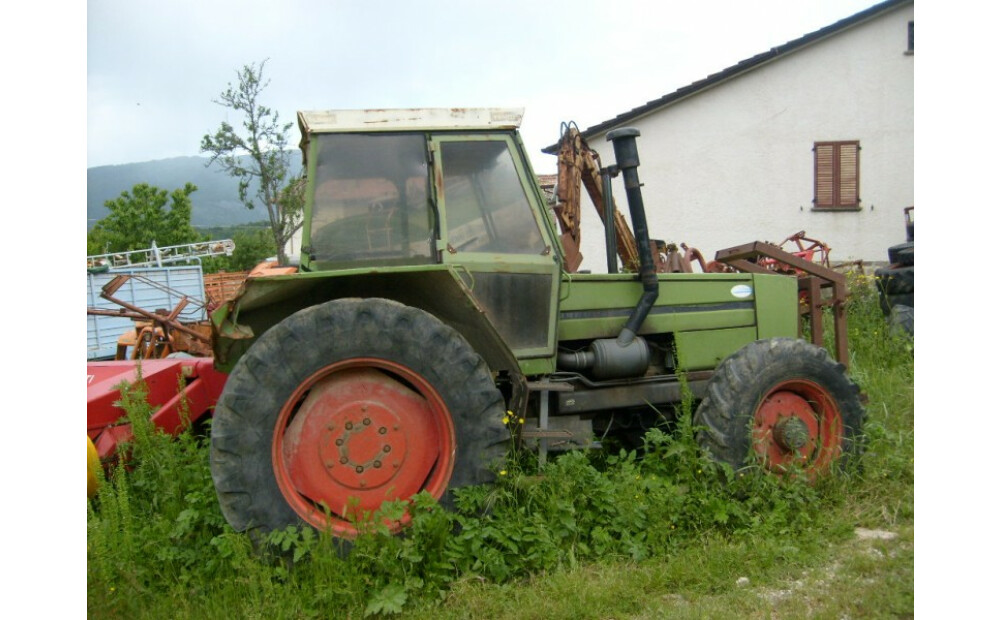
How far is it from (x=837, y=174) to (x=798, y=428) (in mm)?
10027

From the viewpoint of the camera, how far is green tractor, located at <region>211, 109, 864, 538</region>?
3029 mm

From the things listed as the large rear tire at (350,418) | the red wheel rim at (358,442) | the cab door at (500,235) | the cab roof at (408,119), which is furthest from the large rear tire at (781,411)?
the cab roof at (408,119)

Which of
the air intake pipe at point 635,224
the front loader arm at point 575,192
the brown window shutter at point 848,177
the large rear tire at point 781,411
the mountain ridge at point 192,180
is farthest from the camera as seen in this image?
the mountain ridge at point 192,180

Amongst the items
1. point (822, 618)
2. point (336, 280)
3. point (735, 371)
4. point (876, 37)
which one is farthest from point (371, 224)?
point (876, 37)

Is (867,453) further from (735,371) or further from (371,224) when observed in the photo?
(371,224)

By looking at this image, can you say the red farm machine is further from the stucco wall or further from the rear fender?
the stucco wall

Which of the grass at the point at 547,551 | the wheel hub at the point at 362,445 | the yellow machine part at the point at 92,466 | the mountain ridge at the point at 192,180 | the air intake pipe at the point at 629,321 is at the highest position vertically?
the mountain ridge at the point at 192,180

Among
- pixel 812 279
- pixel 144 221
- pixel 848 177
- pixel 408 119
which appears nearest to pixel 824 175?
pixel 848 177

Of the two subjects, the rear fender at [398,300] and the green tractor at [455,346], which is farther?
the rear fender at [398,300]

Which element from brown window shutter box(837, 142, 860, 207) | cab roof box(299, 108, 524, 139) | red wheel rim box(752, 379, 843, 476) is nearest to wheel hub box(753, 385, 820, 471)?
red wheel rim box(752, 379, 843, 476)

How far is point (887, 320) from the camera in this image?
27.3 feet

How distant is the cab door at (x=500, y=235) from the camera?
3619mm

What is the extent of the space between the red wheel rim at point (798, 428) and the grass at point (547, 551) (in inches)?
5.8

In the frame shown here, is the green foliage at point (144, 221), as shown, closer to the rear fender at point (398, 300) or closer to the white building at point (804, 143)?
the white building at point (804, 143)
